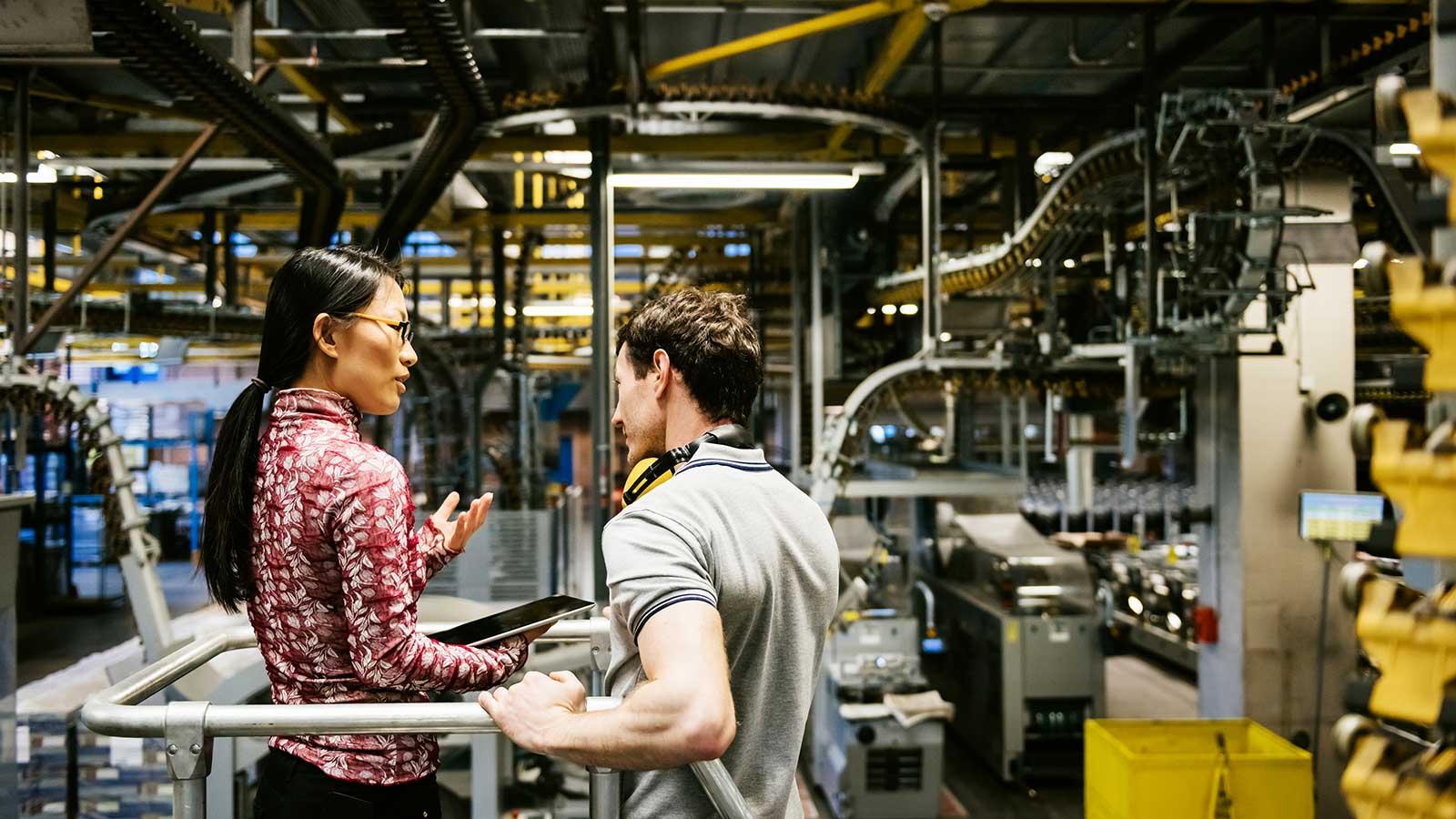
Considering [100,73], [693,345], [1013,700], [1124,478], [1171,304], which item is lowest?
[1013,700]

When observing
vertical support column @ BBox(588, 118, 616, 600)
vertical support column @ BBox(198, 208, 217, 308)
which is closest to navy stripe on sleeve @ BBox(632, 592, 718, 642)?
vertical support column @ BBox(588, 118, 616, 600)

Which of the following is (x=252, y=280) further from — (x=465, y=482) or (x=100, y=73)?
(x=100, y=73)

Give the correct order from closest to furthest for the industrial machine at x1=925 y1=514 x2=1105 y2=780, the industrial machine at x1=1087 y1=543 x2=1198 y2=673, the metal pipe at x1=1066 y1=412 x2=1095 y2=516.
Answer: the industrial machine at x1=925 y1=514 x2=1105 y2=780, the metal pipe at x1=1066 y1=412 x2=1095 y2=516, the industrial machine at x1=1087 y1=543 x2=1198 y2=673

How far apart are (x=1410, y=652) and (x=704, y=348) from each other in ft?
2.96

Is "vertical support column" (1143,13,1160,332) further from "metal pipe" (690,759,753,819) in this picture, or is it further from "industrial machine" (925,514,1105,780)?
"metal pipe" (690,759,753,819)

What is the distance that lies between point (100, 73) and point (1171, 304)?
6118 mm

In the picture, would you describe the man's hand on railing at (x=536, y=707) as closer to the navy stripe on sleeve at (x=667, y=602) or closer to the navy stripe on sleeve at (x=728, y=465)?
the navy stripe on sleeve at (x=667, y=602)

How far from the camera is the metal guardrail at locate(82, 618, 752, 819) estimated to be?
4.20ft

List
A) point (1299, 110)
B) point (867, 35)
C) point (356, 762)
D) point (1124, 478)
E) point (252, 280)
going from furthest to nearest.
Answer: point (1124, 478) → point (252, 280) → point (867, 35) → point (1299, 110) → point (356, 762)

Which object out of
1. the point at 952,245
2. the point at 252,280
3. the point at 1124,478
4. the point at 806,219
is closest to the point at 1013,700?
the point at 806,219

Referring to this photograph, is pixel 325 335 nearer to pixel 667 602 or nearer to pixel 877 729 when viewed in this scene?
pixel 667 602

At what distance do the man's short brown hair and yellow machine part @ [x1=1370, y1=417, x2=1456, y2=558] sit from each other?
2.47 ft

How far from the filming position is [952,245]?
10.2 meters

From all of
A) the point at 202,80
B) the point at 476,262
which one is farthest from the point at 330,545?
the point at 476,262
